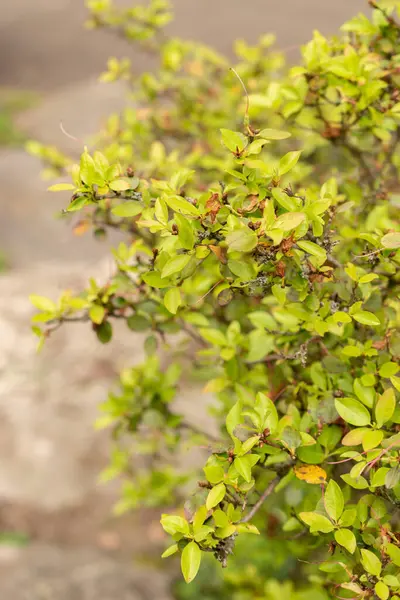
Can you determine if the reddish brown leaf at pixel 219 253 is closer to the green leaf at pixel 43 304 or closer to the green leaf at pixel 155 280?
the green leaf at pixel 155 280

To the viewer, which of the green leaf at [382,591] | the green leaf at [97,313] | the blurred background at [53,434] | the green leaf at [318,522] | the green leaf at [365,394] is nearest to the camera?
the green leaf at [382,591]

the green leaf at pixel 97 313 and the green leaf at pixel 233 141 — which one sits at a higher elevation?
the green leaf at pixel 233 141

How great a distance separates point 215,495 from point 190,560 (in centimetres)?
14

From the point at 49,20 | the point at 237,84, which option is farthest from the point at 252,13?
the point at 237,84

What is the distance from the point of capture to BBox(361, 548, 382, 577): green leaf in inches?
46.3

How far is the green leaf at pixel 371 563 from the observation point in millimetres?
1177

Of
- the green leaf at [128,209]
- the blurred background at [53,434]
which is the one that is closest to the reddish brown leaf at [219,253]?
the green leaf at [128,209]

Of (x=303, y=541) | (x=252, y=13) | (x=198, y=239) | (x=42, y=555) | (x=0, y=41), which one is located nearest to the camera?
(x=198, y=239)

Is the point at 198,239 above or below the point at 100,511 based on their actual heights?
above

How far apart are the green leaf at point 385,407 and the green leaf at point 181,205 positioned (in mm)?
613

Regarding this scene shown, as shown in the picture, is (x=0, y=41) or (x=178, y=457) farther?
(x=0, y=41)

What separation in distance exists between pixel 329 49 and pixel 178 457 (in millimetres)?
3306

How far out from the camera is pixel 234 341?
1.87 metres

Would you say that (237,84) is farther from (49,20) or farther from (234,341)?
(49,20)
